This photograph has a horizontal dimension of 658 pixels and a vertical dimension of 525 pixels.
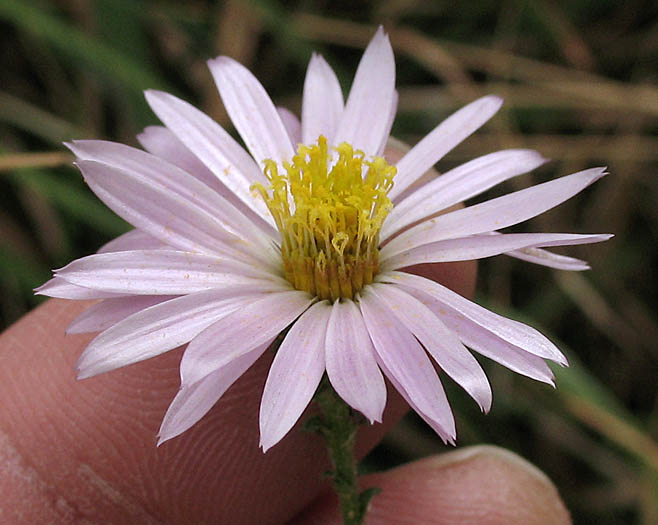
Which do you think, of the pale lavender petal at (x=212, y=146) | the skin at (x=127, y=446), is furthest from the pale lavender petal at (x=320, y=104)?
the skin at (x=127, y=446)

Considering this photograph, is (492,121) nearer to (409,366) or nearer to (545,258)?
(545,258)

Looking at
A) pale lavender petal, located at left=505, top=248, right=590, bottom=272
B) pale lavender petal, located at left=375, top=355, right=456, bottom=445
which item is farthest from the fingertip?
pale lavender petal, located at left=375, top=355, right=456, bottom=445

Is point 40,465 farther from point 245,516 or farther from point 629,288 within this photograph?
point 629,288

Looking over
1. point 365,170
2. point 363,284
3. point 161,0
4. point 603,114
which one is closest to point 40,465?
point 363,284

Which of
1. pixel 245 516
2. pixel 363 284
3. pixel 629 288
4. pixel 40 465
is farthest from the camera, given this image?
pixel 629 288

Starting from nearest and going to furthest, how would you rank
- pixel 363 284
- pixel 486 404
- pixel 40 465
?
1. pixel 486 404
2. pixel 363 284
3. pixel 40 465

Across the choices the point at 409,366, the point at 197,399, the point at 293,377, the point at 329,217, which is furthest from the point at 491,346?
the point at 197,399
